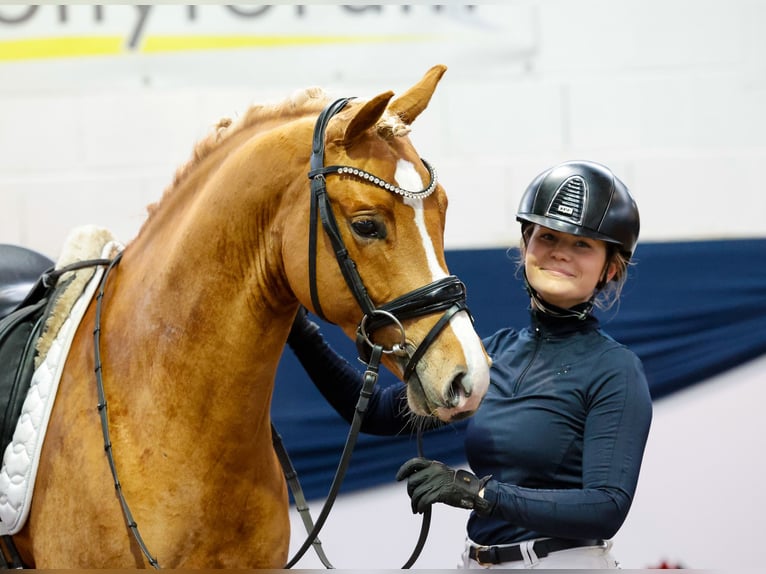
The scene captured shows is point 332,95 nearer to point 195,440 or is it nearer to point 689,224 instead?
point 195,440

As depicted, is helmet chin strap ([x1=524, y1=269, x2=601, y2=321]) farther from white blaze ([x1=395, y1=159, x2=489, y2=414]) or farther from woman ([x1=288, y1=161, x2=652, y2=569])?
white blaze ([x1=395, y1=159, x2=489, y2=414])

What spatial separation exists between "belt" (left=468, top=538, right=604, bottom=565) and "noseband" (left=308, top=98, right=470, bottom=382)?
38 centimetres

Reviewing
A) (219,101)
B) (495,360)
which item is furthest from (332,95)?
(219,101)

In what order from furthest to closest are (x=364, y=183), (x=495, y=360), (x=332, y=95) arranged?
(x=495, y=360) < (x=332, y=95) < (x=364, y=183)

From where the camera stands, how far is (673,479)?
2.23 m

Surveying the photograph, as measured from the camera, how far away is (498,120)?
2289 mm

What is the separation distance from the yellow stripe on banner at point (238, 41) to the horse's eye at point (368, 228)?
1315 millimetres

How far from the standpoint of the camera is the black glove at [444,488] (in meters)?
1.13

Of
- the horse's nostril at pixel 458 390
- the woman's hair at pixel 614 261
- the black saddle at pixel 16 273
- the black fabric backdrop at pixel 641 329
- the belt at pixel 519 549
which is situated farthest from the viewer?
the black fabric backdrop at pixel 641 329

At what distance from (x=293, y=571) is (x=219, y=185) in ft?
1.91

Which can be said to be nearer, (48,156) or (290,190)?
(290,190)

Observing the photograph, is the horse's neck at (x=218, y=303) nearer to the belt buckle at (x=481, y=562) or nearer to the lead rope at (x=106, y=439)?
the lead rope at (x=106, y=439)

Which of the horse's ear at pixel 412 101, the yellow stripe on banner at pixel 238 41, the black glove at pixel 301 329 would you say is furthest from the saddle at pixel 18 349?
the yellow stripe on banner at pixel 238 41

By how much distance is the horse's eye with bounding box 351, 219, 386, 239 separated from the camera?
1.10 metres
